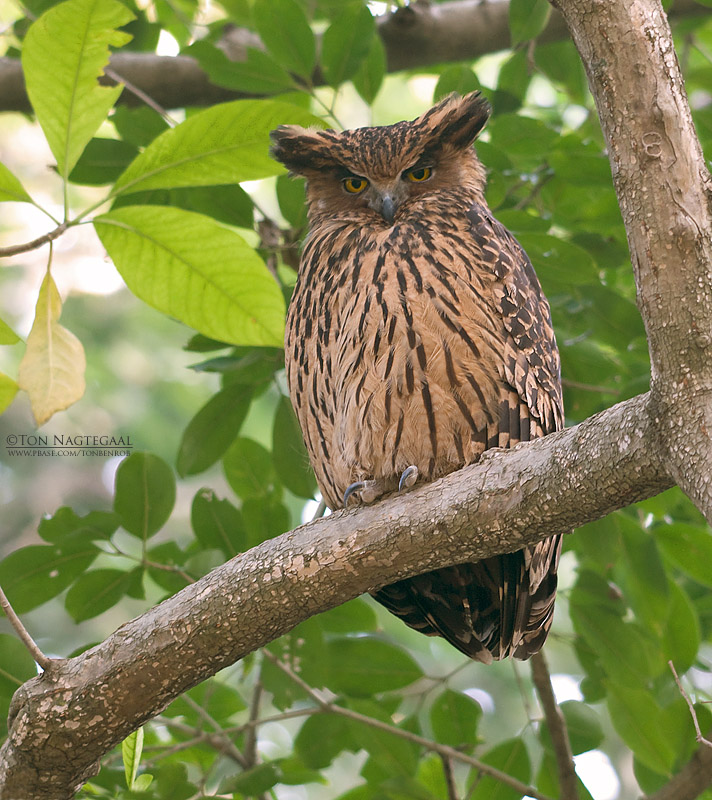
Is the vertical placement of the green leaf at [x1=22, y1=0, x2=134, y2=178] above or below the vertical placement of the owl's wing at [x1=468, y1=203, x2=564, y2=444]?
above

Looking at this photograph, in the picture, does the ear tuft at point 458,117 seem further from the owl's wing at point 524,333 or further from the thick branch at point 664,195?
the thick branch at point 664,195

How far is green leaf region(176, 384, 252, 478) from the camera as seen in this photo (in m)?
3.00

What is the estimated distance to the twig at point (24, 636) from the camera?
169 centimetres

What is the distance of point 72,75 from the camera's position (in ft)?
5.72

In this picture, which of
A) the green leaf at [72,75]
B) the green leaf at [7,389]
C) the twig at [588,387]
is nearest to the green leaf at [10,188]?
the green leaf at [72,75]

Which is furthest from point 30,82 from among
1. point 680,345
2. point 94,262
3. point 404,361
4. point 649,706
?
point 94,262

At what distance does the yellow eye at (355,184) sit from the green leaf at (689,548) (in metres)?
1.48

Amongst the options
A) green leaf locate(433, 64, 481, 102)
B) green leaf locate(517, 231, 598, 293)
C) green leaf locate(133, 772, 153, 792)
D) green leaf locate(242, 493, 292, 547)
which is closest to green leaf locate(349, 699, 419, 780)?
green leaf locate(242, 493, 292, 547)

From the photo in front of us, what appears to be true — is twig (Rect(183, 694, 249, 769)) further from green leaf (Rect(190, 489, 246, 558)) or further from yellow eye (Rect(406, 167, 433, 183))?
yellow eye (Rect(406, 167, 433, 183))

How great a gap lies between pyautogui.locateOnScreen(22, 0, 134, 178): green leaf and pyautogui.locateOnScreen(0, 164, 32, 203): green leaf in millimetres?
86

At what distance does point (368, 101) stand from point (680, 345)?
1.87 metres

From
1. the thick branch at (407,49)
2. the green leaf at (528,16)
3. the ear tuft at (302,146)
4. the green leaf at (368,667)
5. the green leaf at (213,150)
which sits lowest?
the green leaf at (368,667)

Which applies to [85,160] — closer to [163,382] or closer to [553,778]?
[553,778]

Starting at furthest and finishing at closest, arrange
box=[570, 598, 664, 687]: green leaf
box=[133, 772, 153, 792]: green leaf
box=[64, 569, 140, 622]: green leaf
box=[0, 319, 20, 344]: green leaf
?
box=[570, 598, 664, 687]: green leaf, box=[64, 569, 140, 622]: green leaf, box=[133, 772, 153, 792]: green leaf, box=[0, 319, 20, 344]: green leaf
